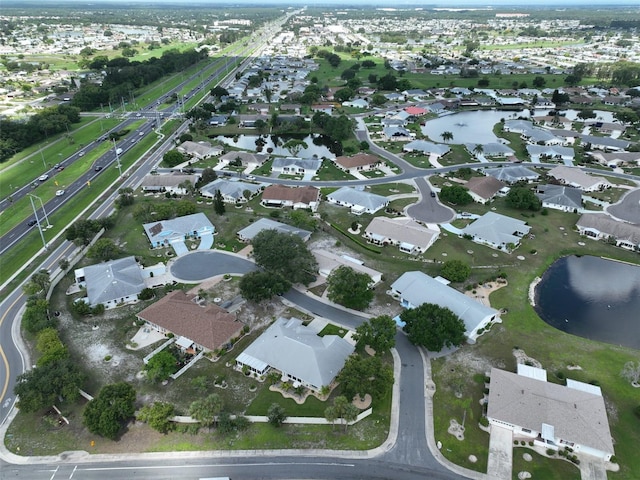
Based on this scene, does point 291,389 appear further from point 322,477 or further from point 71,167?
point 71,167

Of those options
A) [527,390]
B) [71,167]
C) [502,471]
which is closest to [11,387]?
[502,471]

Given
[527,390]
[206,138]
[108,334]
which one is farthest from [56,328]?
[206,138]

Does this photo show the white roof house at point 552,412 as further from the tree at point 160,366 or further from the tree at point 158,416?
the tree at point 160,366

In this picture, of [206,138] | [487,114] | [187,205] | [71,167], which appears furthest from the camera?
[487,114]

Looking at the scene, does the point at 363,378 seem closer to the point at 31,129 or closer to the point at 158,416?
the point at 158,416

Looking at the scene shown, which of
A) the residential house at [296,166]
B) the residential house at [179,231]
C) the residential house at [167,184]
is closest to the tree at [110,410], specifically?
the residential house at [179,231]

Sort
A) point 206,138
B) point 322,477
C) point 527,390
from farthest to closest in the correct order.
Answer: point 206,138 → point 527,390 → point 322,477

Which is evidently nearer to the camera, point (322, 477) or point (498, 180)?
point (322, 477)
